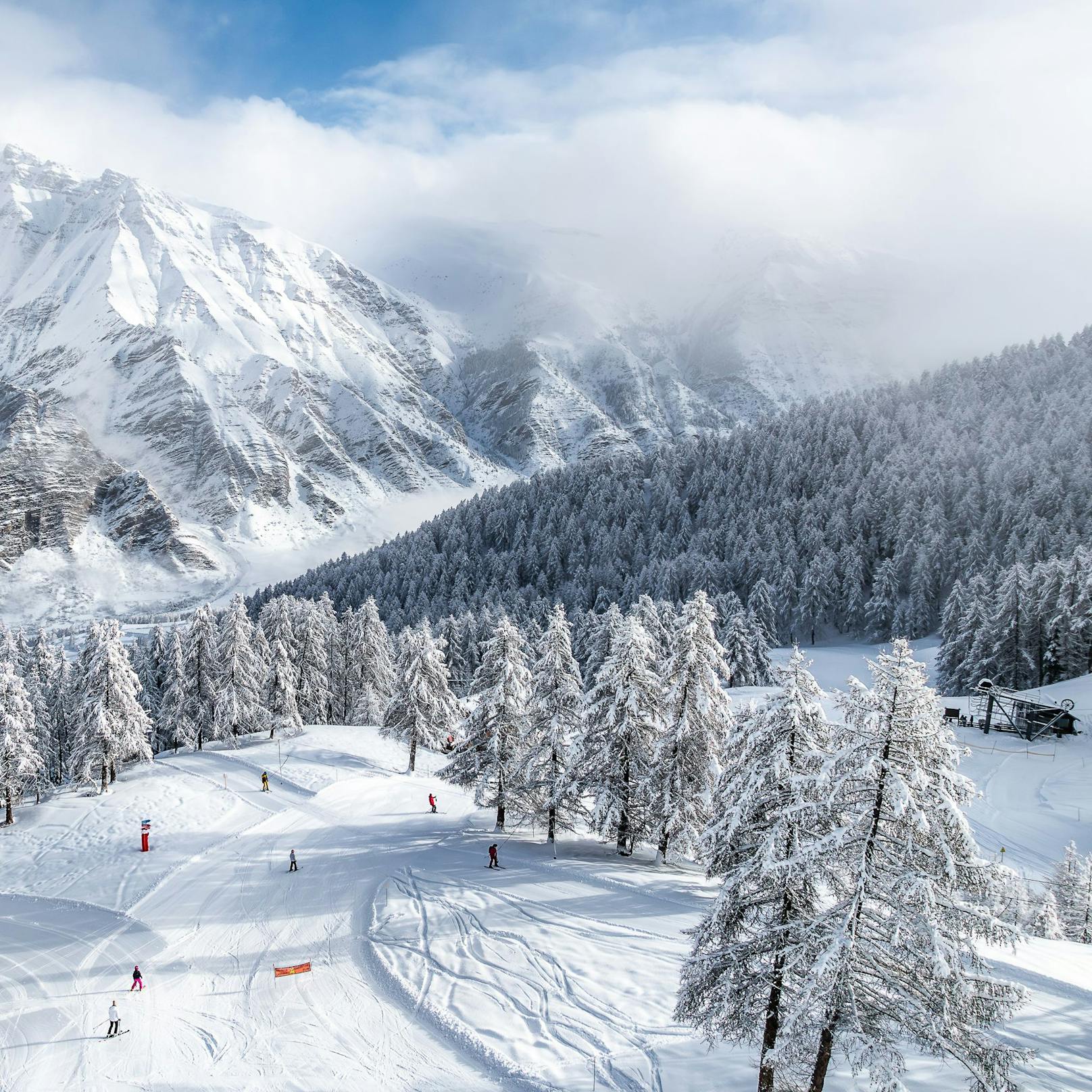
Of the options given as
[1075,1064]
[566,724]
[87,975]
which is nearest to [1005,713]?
[566,724]

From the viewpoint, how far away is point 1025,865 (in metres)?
37.1

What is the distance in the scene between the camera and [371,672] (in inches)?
2852

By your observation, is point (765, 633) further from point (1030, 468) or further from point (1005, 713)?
point (1030, 468)

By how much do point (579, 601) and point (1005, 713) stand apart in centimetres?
7478

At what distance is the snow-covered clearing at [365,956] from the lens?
18938mm

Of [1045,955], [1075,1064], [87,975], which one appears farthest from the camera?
[87,975]

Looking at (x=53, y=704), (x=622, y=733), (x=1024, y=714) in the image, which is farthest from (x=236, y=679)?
(x=1024, y=714)

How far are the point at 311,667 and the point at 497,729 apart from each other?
42.6 metres

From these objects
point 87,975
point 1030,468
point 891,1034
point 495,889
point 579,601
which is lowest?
point 87,975

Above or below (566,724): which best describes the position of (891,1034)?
below

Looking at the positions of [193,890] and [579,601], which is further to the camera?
[579,601]

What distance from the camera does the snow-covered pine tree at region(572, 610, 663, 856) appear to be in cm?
3092

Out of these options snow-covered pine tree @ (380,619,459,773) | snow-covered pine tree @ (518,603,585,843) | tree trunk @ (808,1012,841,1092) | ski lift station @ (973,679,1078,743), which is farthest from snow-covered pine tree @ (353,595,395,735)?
tree trunk @ (808,1012,841,1092)

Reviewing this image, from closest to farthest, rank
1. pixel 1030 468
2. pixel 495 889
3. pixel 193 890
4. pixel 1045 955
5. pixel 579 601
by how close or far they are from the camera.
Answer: pixel 1045 955
pixel 495 889
pixel 193 890
pixel 1030 468
pixel 579 601
